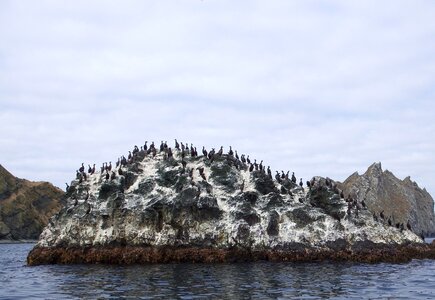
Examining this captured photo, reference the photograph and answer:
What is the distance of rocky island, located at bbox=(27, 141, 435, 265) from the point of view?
176ft

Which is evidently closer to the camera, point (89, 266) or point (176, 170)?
point (89, 266)

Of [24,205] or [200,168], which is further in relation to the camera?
[24,205]

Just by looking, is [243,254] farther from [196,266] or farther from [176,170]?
[176,170]

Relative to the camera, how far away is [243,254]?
5297 cm

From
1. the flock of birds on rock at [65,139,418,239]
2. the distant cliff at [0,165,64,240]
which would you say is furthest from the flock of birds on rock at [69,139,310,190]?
the distant cliff at [0,165,64,240]

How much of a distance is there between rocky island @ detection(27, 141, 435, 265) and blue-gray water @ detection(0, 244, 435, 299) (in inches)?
156


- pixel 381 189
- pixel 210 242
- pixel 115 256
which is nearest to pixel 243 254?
pixel 210 242

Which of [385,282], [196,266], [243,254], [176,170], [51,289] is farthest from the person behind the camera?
[176,170]

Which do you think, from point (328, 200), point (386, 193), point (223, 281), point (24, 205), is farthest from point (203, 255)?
point (386, 193)

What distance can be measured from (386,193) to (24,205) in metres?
122

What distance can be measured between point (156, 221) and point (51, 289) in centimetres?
2160

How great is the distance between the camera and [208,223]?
180ft

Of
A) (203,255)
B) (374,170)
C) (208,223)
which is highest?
(374,170)

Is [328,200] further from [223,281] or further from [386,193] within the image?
[386,193]
